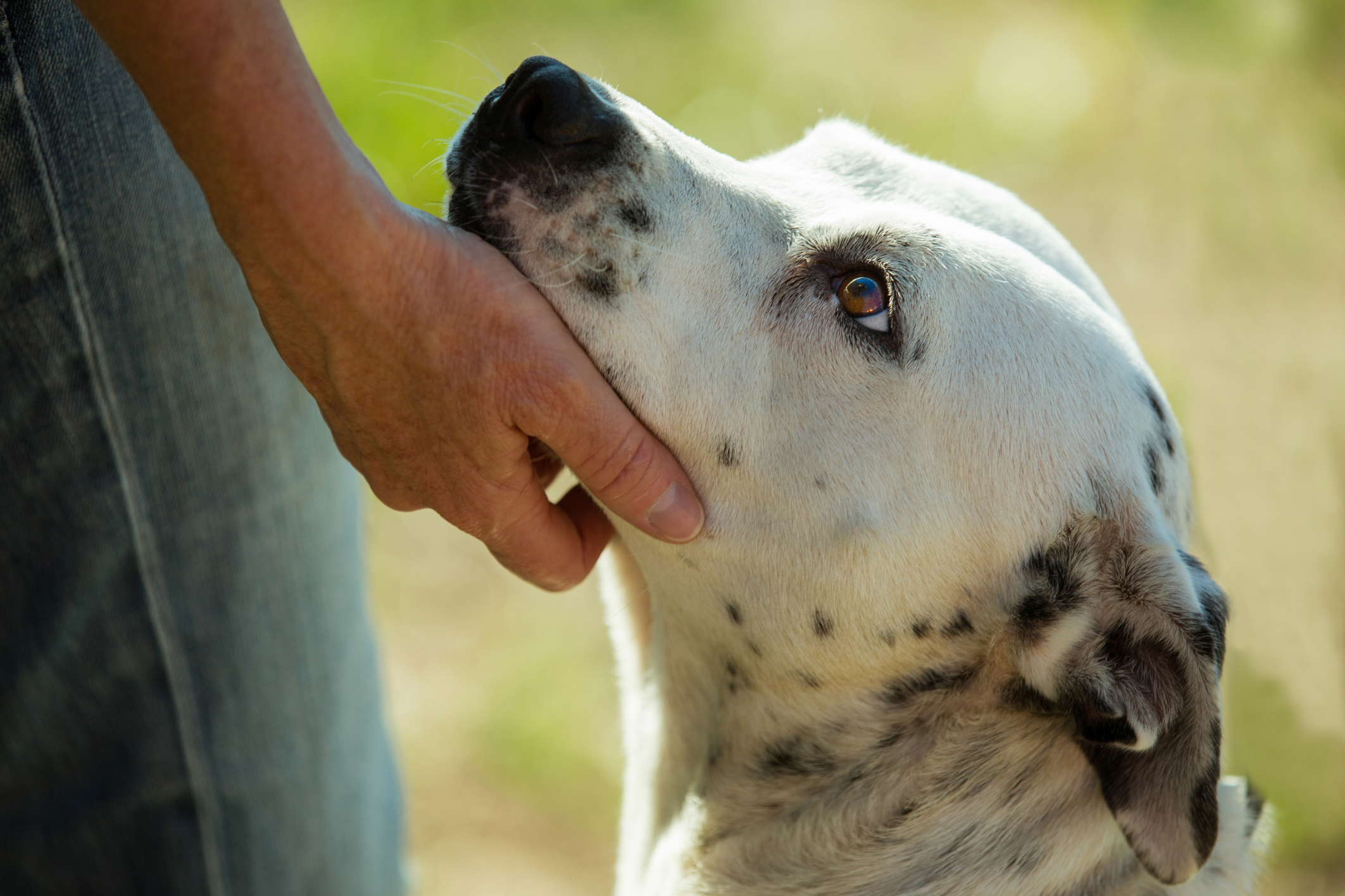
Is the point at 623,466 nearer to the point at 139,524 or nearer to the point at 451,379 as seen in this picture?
the point at 451,379

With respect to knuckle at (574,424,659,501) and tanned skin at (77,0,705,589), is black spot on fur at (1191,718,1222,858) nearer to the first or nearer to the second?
tanned skin at (77,0,705,589)

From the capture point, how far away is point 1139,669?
7.07ft

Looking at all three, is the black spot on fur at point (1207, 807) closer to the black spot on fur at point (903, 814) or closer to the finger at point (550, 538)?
the black spot on fur at point (903, 814)

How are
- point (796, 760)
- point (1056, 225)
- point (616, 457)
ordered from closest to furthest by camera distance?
point (616, 457), point (796, 760), point (1056, 225)

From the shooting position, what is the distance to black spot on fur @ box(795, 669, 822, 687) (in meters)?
2.38

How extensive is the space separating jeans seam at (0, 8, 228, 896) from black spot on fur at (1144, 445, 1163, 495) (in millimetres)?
2430

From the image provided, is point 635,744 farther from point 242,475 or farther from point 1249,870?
point 1249,870

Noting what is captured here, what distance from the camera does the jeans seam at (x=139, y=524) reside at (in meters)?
2.17

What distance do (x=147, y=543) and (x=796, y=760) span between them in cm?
176

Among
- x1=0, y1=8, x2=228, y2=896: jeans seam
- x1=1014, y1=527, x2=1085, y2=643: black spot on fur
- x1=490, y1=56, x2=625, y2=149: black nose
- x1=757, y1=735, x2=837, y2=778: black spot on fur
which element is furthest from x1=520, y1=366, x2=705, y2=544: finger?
x1=0, y1=8, x2=228, y2=896: jeans seam

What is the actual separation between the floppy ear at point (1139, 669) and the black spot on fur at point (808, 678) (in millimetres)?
451

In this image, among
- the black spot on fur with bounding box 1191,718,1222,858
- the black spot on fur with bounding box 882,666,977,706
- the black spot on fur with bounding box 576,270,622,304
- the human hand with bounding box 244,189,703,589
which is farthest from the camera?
the black spot on fur with bounding box 882,666,977,706

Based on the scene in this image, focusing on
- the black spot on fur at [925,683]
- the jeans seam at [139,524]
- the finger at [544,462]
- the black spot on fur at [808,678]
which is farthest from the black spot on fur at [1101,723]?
the jeans seam at [139,524]

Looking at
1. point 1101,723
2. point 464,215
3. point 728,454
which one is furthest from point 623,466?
point 1101,723
